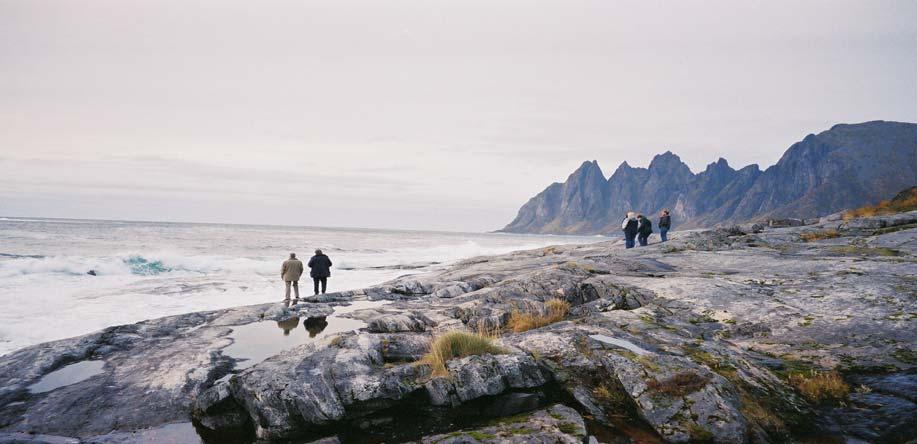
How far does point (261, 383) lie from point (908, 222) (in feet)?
112

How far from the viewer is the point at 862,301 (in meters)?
11.4

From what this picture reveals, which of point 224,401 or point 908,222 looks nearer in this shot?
point 224,401

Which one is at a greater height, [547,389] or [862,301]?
[862,301]

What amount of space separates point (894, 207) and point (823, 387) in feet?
128

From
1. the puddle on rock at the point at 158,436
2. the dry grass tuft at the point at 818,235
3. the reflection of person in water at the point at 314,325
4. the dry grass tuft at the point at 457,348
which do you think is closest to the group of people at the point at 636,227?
the dry grass tuft at the point at 818,235

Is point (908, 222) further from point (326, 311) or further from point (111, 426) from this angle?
point (111, 426)

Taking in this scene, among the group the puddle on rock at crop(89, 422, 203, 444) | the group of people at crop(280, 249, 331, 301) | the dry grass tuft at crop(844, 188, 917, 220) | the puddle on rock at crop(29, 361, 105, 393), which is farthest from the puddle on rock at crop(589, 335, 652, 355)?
the dry grass tuft at crop(844, 188, 917, 220)

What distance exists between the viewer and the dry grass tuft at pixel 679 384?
7324mm

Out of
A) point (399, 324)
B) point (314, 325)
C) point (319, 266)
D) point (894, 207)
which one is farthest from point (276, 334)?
point (894, 207)

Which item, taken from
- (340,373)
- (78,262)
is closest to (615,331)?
(340,373)

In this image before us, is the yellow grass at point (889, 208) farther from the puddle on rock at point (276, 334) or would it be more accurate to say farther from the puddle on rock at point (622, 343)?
the puddle on rock at point (276, 334)

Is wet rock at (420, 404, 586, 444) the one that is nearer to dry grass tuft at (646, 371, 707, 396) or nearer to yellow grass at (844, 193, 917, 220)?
dry grass tuft at (646, 371, 707, 396)

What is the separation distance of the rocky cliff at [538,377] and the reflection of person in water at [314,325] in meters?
0.32

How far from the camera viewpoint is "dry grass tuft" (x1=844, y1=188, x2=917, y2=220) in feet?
110
